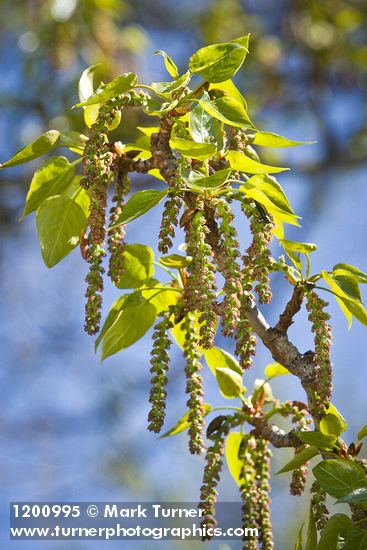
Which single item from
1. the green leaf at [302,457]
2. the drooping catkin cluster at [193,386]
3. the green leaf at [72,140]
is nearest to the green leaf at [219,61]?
the green leaf at [72,140]

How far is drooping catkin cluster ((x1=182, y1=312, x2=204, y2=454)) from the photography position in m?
0.69

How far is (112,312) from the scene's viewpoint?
0.81 metres

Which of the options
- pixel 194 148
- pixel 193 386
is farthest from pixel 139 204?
pixel 193 386

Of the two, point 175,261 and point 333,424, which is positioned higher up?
point 175,261

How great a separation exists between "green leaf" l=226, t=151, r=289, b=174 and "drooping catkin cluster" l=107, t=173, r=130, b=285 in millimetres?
139

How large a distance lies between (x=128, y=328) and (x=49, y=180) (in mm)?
175

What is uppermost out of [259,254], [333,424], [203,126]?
[203,126]

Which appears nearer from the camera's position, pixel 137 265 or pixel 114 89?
pixel 114 89

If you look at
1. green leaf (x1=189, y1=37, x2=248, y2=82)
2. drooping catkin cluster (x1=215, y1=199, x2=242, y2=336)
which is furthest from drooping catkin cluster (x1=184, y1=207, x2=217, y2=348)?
green leaf (x1=189, y1=37, x2=248, y2=82)

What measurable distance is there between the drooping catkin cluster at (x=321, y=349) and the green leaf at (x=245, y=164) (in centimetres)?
13

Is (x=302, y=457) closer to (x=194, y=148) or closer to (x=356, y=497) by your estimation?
(x=356, y=497)

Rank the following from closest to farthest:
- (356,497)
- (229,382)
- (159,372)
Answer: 1. (356,497)
2. (159,372)
3. (229,382)

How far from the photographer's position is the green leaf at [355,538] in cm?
67

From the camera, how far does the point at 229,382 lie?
0.86m
